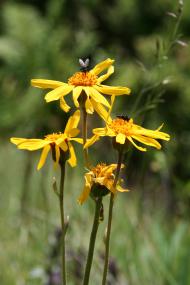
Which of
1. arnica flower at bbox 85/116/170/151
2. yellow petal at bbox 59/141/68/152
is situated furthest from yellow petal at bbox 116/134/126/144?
yellow petal at bbox 59/141/68/152

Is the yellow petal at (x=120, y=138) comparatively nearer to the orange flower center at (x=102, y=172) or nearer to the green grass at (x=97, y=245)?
the orange flower center at (x=102, y=172)

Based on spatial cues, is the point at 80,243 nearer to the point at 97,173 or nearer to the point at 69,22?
the point at 97,173

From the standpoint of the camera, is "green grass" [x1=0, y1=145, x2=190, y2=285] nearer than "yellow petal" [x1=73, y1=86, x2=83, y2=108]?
No

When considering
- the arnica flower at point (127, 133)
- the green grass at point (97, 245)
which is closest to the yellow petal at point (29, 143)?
the arnica flower at point (127, 133)

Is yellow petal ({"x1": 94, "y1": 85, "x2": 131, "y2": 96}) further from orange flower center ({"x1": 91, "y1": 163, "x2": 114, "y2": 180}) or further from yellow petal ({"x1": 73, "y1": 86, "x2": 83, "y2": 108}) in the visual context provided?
orange flower center ({"x1": 91, "y1": 163, "x2": 114, "y2": 180})

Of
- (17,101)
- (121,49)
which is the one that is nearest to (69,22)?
(121,49)

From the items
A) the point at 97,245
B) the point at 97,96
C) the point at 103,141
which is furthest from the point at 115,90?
the point at 103,141
